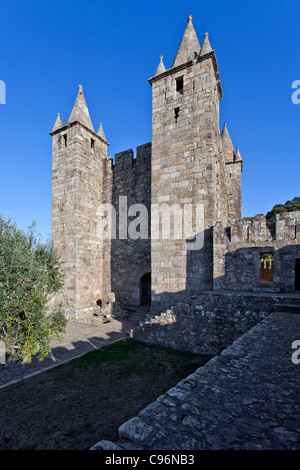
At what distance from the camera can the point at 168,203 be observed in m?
10.3

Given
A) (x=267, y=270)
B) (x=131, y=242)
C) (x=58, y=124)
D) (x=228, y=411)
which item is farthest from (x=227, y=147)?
(x=228, y=411)

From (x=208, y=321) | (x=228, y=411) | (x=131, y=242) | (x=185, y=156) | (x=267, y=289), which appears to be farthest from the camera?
(x=131, y=242)

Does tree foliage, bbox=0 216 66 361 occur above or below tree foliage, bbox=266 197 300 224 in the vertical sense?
below

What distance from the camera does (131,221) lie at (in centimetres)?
1426

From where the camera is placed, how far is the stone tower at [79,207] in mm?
13484

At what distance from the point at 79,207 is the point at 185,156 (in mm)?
7390

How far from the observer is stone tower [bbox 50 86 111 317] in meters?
13.5

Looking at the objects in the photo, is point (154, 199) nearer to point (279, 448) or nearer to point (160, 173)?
point (160, 173)

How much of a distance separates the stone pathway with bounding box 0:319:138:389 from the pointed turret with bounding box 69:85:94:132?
12.4m

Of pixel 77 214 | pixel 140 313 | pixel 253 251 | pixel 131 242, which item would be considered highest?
pixel 77 214

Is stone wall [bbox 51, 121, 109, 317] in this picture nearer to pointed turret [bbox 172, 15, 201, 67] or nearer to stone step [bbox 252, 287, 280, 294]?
pointed turret [bbox 172, 15, 201, 67]

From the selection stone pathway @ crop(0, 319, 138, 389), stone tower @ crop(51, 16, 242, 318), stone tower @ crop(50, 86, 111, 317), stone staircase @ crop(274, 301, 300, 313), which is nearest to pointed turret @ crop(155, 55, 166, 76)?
stone tower @ crop(51, 16, 242, 318)

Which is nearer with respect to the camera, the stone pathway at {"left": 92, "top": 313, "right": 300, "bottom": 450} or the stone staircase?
the stone pathway at {"left": 92, "top": 313, "right": 300, "bottom": 450}

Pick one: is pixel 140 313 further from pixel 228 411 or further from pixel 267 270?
pixel 267 270
